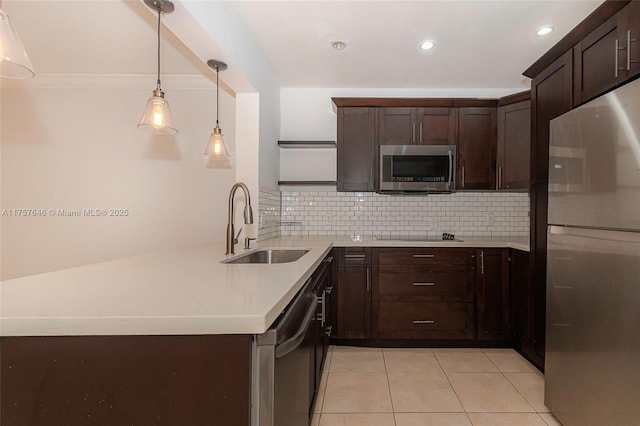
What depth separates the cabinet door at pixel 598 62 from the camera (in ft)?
4.86

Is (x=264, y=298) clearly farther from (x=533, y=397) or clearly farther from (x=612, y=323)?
(x=533, y=397)

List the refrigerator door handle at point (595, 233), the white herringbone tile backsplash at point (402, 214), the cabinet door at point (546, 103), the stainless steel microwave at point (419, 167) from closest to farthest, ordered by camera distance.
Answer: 1. the refrigerator door handle at point (595, 233)
2. the cabinet door at point (546, 103)
3. the stainless steel microwave at point (419, 167)
4. the white herringbone tile backsplash at point (402, 214)

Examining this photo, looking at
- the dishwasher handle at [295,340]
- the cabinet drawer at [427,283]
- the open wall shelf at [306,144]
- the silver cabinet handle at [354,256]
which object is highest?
the open wall shelf at [306,144]

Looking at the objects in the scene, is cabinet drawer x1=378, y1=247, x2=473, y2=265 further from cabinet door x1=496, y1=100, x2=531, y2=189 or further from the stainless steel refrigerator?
the stainless steel refrigerator

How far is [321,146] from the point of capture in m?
3.43

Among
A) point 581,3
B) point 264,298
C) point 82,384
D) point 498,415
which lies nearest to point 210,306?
point 264,298

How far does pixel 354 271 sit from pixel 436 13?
2.01m

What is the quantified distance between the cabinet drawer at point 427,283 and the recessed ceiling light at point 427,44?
1796mm

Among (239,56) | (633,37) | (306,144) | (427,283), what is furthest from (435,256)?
(239,56)

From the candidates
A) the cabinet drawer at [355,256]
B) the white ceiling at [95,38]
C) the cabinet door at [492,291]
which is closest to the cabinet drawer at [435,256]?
the cabinet door at [492,291]

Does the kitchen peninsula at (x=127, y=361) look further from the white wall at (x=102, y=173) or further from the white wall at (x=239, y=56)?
the white wall at (x=102, y=173)

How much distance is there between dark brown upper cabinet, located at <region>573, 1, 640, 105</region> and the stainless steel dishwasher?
1.69 m

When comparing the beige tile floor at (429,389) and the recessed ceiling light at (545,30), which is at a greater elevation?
the recessed ceiling light at (545,30)

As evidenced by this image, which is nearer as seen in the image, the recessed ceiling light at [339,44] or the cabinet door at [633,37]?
the cabinet door at [633,37]
